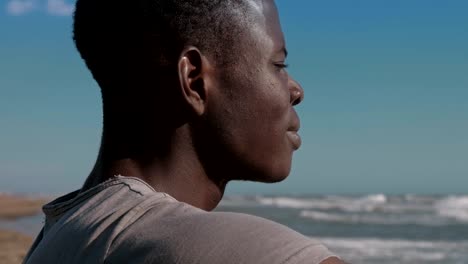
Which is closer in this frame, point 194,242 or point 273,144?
point 194,242

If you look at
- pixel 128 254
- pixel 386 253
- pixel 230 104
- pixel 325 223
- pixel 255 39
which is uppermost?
pixel 255 39

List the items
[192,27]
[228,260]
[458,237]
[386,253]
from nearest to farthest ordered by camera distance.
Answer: [228,260]
[192,27]
[386,253]
[458,237]

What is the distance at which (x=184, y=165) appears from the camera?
1.37m

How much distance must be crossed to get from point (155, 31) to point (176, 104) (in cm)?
13

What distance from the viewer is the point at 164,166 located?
1.35 m

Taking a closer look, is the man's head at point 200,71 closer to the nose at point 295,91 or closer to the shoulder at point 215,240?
the nose at point 295,91

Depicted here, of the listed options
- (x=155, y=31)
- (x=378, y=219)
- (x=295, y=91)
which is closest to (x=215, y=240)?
(x=155, y=31)

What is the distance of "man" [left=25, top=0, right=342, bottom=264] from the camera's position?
1.30m

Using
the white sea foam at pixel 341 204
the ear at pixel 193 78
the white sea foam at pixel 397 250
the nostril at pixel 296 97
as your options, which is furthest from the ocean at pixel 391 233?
the ear at pixel 193 78

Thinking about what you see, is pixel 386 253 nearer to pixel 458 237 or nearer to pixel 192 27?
pixel 458 237

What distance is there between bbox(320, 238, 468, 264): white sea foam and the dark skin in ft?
41.9

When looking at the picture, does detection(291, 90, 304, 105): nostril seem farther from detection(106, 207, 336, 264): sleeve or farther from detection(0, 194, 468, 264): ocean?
detection(0, 194, 468, 264): ocean

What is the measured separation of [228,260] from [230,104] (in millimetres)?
411

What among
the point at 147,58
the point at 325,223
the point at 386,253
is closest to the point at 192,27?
the point at 147,58
